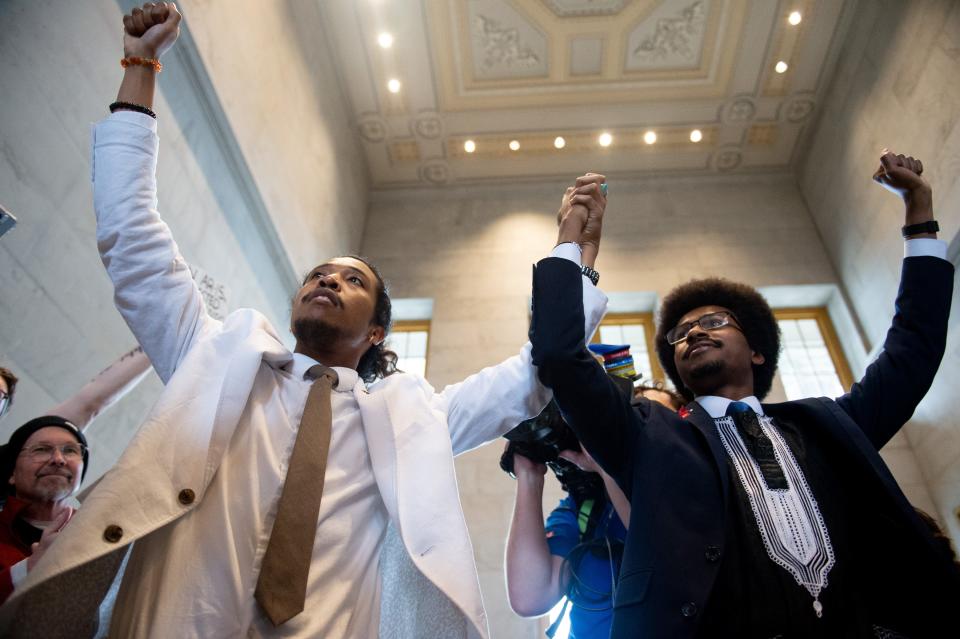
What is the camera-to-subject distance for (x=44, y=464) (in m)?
1.86

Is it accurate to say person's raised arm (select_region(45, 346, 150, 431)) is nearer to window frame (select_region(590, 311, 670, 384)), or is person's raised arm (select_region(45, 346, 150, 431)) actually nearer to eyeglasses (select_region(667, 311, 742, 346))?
eyeglasses (select_region(667, 311, 742, 346))

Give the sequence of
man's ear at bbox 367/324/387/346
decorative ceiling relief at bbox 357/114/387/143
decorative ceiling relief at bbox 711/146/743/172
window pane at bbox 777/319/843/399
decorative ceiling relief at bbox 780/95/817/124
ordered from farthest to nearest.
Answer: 1. decorative ceiling relief at bbox 711/146/743/172
2. decorative ceiling relief at bbox 357/114/387/143
3. decorative ceiling relief at bbox 780/95/817/124
4. window pane at bbox 777/319/843/399
5. man's ear at bbox 367/324/387/346

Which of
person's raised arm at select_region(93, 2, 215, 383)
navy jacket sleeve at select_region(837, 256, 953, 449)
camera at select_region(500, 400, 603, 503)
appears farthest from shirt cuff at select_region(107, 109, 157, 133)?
navy jacket sleeve at select_region(837, 256, 953, 449)

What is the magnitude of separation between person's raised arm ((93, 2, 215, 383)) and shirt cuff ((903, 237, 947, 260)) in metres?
2.28

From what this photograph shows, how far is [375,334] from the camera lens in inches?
82.3

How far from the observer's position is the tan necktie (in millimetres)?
1107

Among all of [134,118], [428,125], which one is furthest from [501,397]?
[428,125]

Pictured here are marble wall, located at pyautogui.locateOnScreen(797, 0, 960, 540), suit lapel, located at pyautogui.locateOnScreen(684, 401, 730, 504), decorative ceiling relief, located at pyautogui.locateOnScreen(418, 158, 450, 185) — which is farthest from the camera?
decorative ceiling relief, located at pyautogui.locateOnScreen(418, 158, 450, 185)

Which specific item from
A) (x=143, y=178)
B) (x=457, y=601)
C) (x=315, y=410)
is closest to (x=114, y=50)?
(x=143, y=178)

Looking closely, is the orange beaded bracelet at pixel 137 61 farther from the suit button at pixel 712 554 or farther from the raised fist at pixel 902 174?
the raised fist at pixel 902 174

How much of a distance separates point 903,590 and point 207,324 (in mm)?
1836

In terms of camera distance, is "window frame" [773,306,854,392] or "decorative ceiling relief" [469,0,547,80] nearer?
"window frame" [773,306,854,392]

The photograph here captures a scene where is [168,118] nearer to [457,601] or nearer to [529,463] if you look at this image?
[529,463]

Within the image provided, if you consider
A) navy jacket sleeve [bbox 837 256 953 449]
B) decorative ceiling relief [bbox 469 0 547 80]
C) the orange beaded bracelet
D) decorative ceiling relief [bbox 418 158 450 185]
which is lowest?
navy jacket sleeve [bbox 837 256 953 449]
